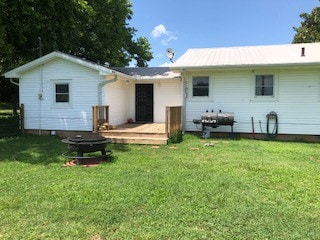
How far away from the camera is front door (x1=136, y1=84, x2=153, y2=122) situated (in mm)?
14453

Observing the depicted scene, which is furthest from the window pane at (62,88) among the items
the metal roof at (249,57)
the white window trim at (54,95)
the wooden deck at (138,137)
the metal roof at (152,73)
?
the metal roof at (249,57)

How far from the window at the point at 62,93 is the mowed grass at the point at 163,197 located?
465cm

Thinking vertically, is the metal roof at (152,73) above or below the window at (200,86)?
above

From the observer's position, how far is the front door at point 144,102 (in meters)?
14.5

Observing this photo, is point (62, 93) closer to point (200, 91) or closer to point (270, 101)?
point (200, 91)

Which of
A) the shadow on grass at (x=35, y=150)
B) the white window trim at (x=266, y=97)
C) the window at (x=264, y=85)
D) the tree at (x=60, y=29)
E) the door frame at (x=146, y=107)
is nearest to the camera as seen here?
the shadow on grass at (x=35, y=150)

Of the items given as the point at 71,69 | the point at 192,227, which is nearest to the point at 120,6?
the point at 71,69

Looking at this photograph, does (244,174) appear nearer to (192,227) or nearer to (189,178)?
(189,178)

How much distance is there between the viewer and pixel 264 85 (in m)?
11.3

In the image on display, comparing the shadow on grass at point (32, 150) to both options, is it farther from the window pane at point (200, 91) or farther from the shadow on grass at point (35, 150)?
the window pane at point (200, 91)

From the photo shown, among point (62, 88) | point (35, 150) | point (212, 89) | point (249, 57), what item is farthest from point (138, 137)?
point (249, 57)

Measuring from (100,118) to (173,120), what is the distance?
2.87 meters

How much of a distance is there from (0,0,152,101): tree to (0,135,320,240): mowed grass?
27.0 ft

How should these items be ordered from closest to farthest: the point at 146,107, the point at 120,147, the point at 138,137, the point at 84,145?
the point at 84,145 → the point at 120,147 → the point at 138,137 → the point at 146,107
